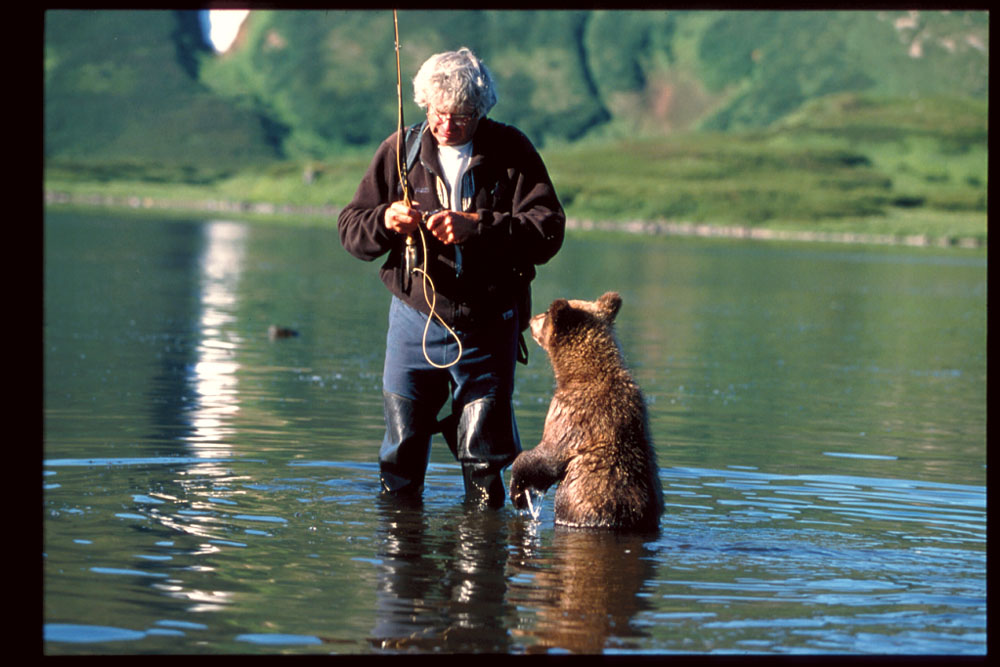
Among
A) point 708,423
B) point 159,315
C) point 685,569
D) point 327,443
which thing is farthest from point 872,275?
point 685,569

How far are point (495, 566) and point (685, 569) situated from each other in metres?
1.04

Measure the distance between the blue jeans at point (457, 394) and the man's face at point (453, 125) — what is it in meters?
1.07

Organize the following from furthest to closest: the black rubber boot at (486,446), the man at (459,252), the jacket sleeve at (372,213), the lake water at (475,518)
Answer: the black rubber boot at (486,446) < the jacket sleeve at (372,213) < the man at (459,252) < the lake water at (475,518)

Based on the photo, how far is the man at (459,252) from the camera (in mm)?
7906

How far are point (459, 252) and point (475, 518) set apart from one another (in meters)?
1.74

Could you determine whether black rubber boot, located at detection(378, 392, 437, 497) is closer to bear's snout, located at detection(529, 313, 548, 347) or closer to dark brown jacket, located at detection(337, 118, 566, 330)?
dark brown jacket, located at detection(337, 118, 566, 330)

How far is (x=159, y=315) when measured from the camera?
1016 inches

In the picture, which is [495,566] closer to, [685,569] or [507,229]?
[685,569]

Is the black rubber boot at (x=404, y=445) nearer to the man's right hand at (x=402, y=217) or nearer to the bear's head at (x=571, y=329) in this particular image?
the bear's head at (x=571, y=329)

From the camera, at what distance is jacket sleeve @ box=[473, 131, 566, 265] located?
7.91 meters

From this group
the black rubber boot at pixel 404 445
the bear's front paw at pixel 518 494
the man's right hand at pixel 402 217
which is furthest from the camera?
the black rubber boot at pixel 404 445

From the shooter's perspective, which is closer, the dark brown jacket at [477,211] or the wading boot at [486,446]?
the dark brown jacket at [477,211]

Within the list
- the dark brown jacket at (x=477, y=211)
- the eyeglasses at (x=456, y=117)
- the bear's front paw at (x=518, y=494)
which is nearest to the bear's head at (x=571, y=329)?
→ the dark brown jacket at (x=477, y=211)

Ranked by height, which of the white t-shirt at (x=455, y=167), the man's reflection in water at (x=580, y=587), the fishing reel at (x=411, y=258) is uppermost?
the white t-shirt at (x=455, y=167)
